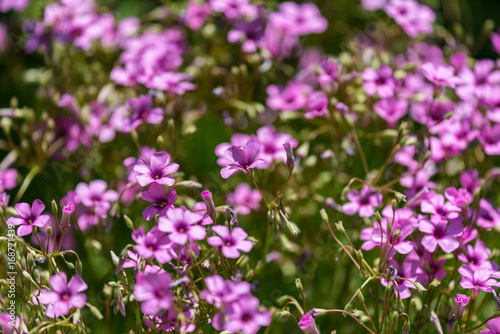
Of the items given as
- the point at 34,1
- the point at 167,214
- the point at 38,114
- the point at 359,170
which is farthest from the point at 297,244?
the point at 34,1

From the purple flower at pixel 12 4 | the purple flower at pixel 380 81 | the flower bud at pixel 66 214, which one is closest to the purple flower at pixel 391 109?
the purple flower at pixel 380 81

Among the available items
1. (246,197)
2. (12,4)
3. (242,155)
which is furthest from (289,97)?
(12,4)

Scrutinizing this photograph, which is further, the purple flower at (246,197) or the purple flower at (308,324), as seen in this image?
the purple flower at (246,197)

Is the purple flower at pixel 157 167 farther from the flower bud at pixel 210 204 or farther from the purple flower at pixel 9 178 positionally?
the purple flower at pixel 9 178

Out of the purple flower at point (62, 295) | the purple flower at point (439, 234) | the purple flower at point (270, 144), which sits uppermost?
the purple flower at point (62, 295)

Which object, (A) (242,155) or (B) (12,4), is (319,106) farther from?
(B) (12,4)

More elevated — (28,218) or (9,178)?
(28,218)

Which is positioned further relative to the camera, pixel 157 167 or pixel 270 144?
pixel 270 144
